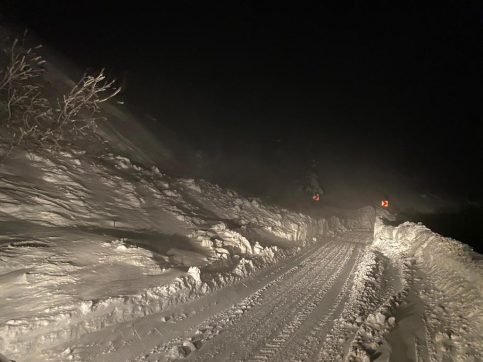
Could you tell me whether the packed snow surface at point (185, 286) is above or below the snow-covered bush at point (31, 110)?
below

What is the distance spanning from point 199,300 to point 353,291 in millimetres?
3896

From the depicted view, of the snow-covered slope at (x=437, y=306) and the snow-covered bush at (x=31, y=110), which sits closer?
the snow-covered slope at (x=437, y=306)

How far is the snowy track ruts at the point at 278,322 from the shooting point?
5.71 m

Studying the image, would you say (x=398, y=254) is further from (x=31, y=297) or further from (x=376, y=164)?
(x=376, y=164)

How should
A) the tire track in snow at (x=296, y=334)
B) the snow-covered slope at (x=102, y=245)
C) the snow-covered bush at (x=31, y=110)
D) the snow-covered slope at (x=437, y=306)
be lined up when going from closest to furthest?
the snow-covered slope at (x=437, y=306), the tire track in snow at (x=296, y=334), the snow-covered slope at (x=102, y=245), the snow-covered bush at (x=31, y=110)

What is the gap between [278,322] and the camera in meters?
6.76

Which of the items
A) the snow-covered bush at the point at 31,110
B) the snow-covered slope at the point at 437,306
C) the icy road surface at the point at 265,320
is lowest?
the icy road surface at the point at 265,320

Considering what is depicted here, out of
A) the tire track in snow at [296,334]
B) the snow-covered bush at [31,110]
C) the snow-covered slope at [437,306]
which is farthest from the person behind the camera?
the snow-covered bush at [31,110]

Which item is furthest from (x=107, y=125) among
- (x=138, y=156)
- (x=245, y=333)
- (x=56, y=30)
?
(x=56, y=30)

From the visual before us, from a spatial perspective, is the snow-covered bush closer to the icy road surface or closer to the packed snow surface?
the packed snow surface

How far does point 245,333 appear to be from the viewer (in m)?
6.27

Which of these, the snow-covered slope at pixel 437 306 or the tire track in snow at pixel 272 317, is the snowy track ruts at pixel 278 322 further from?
the snow-covered slope at pixel 437 306

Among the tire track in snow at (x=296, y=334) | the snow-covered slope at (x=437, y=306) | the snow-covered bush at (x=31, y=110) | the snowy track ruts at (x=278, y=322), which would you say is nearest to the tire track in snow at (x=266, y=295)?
the snowy track ruts at (x=278, y=322)

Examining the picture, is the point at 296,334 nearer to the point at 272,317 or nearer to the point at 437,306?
the point at 272,317
